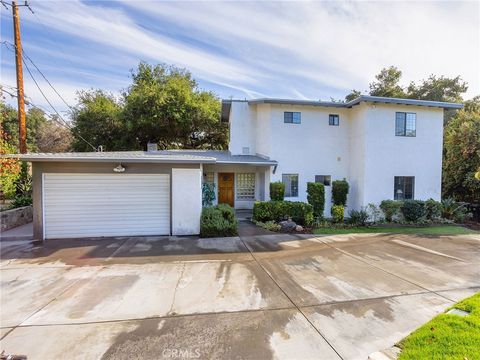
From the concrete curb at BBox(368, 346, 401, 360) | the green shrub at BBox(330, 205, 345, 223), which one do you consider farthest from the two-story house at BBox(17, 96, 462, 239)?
the concrete curb at BBox(368, 346, 401, 360)

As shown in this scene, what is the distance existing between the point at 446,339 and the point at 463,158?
1423cm

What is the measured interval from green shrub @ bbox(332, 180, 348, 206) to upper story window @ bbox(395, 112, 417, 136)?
379 centimetres

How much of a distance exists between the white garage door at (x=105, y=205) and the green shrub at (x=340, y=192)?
7.71 meters

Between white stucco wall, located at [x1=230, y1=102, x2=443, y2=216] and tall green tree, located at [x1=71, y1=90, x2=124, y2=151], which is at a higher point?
tall green tree, located at [x1=71, y1=90, x2=124, y2=151]

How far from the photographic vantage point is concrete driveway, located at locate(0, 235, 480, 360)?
3092 millimetres

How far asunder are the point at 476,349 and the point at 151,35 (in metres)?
12.0

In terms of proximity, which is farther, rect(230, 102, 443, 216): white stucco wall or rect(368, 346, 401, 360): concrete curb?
rect(230, 102, 443, 216): white stucco wall

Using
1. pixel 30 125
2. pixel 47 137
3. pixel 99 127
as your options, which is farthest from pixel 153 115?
pixel 30 125

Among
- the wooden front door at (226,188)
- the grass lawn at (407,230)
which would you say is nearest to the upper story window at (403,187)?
the grass lawn at (407,230)

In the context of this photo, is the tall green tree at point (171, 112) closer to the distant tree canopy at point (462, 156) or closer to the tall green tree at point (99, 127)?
the tall green tree at point (99, 127)

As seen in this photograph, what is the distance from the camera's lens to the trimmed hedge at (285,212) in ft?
33.4

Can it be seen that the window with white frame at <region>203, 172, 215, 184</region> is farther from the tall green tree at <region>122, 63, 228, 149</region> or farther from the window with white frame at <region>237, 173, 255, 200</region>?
the tall green tree at <region>122, 63, 228, 149</region>

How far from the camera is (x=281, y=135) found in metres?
12.4

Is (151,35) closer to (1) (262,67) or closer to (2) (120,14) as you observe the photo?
(2) (120,14)
